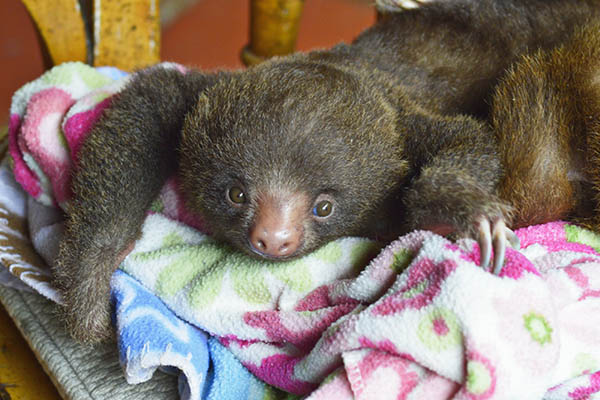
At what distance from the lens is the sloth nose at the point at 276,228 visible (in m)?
1.13

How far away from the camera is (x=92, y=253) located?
123 cm

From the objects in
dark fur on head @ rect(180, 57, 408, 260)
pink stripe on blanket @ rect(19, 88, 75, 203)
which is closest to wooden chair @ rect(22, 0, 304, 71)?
pink stripe on blanket @ rect(19, 88, 75, 203)

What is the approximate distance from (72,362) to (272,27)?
140cm

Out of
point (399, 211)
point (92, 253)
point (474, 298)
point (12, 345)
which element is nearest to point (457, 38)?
point (399, 211)

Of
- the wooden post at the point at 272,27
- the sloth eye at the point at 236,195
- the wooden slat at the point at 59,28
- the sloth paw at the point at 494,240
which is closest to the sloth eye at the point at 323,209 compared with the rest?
the sloth eye at the point at 236,195

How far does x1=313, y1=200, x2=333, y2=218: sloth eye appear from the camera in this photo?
1191 mm

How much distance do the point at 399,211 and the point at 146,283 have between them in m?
0.50

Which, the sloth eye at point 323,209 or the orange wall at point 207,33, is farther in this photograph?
the orange wall at point 207,33

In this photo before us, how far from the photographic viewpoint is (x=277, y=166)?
1.14 m

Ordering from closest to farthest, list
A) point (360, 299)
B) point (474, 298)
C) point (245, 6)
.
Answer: point (474, 298)
point (360, 299)
point (245, 6)

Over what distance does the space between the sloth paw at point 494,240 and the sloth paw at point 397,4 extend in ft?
2.72

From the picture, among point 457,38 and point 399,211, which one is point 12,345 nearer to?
point 399,211

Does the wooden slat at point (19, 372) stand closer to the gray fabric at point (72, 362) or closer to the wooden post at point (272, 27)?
the gray fabric at point (72, 362)

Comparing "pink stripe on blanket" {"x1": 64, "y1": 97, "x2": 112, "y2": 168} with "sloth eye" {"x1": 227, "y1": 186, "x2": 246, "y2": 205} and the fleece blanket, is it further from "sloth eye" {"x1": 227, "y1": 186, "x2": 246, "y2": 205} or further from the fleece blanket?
"sloth eye" {"x1": 227, "y1": 186, "x2": 246, "y2": 205}
